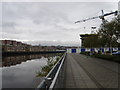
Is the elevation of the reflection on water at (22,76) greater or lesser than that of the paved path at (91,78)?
lesser

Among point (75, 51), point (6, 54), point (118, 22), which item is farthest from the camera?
point (75, 51)

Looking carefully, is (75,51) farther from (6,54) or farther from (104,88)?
(104,88)

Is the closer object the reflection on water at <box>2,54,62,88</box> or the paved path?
the paved path

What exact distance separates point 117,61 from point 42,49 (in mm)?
66489

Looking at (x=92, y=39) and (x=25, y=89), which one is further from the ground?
(x=92, y=39)

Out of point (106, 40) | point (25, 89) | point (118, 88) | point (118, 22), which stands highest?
point (118, 22)

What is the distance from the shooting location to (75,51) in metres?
69.9

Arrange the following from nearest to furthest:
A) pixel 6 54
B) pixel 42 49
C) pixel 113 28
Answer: pixel 113 28
pixel 6 54
pixel 42 49

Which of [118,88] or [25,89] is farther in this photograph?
[25,89]

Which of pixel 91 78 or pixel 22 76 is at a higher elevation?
pixel 91 78

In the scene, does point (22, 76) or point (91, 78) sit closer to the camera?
point (91, 78)

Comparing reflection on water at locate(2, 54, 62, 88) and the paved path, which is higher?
the paved path

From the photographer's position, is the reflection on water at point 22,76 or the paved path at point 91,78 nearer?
the paved path at point 91,78

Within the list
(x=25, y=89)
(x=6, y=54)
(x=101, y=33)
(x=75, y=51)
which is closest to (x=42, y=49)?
(x=75, y=51)
